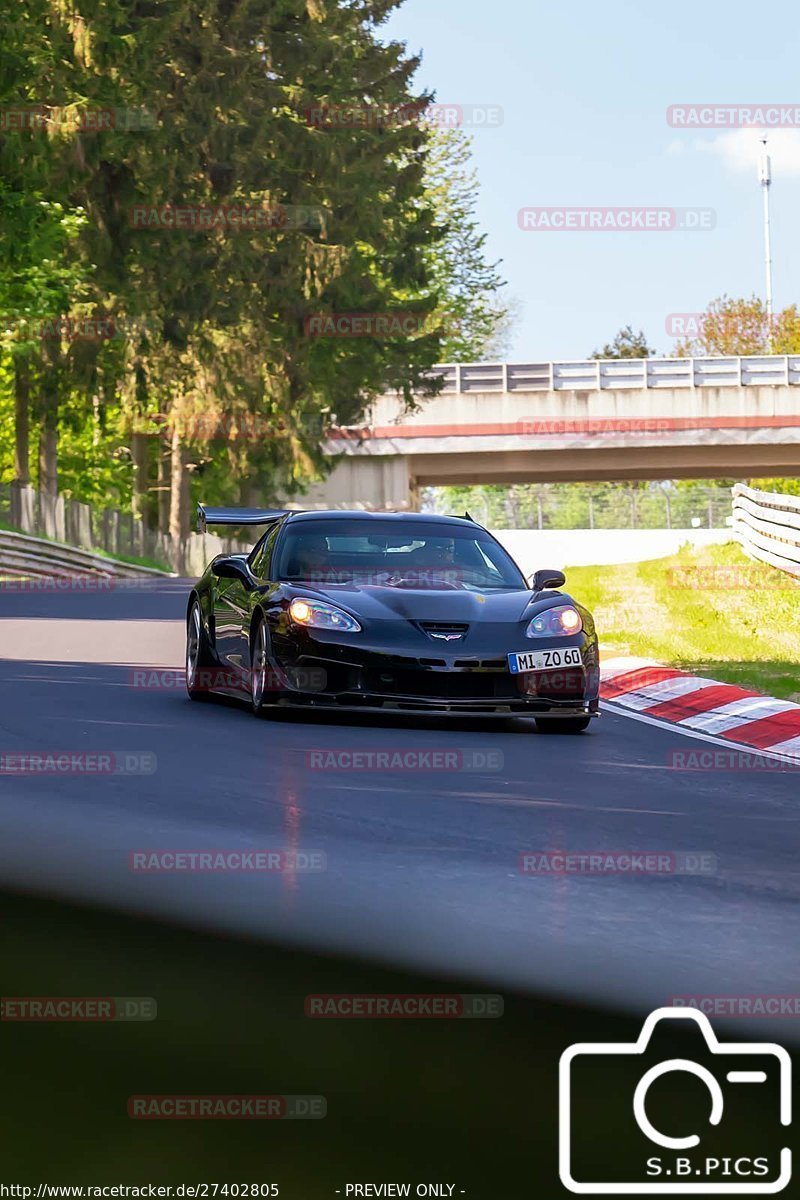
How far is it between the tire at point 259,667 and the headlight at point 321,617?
31 centimetres

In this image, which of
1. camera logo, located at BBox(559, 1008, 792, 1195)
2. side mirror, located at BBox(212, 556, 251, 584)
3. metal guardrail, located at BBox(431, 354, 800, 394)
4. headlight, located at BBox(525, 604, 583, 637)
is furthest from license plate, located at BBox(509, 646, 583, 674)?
metal guardrail, located at BBox(431, 354, 800, 394)

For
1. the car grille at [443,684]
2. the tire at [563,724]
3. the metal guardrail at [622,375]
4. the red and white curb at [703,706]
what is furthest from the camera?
Result: the metal guardrail at [622,375]

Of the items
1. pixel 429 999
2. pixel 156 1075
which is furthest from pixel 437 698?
pixel 156 1075

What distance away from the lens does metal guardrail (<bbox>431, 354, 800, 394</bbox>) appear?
72625 mm

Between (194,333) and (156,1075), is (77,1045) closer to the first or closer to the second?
(156,1075)

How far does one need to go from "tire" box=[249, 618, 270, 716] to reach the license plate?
4.91ft

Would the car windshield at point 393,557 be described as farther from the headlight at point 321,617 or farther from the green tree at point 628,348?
the green tree at point 628,348

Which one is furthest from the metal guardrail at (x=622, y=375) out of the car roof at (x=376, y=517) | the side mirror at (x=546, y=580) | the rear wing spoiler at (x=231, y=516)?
the side mirror at (x=546, y=580)

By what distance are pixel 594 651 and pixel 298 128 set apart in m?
47.6

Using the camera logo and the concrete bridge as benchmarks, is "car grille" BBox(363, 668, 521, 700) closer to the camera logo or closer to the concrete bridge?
the camera logo

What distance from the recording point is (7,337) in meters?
43.4

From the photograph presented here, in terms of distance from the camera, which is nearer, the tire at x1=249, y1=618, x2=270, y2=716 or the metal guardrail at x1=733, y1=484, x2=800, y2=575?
the tire at x1=249, y1=618, x2=270, y2=716

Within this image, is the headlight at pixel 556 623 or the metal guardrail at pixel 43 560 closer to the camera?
the headlight at pixel 556 623

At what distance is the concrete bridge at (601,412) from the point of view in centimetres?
7250
